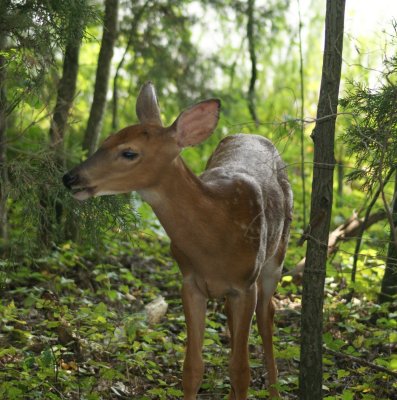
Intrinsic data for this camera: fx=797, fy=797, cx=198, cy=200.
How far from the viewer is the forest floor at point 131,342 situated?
5504 millimetres

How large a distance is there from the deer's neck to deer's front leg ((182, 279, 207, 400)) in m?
0.39

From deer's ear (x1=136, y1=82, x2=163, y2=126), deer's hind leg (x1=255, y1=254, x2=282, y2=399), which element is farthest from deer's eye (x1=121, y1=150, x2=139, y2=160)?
deer's hind leg (x1=255, y1=254, x2=282, y2=399)

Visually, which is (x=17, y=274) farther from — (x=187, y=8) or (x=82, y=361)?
(x=187, y=8)

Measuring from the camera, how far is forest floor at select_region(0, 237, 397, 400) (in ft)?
18.1

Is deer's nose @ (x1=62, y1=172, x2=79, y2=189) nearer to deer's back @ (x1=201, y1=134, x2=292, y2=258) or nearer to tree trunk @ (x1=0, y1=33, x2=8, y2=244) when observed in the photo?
tree trunk @ (x1=0, y1=33, x2=8, y2=244)

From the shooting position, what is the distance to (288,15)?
1332cm

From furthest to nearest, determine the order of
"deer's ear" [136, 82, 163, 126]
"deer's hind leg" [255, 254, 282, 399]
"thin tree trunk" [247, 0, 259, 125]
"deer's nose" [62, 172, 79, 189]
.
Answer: "thin tree trunk" [247, 0, 259, 125] < "deer's hind leg" [255, 254, 282, 399] < "deer's ear" [136, 82, 163, 126] < "deer's nose" [62, 172, 79, 189]

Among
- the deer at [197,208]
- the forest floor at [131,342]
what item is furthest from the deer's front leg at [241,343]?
the forest floor at [131,342]

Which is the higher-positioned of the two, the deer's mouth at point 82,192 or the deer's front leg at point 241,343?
the deer's mouth at point 82,192

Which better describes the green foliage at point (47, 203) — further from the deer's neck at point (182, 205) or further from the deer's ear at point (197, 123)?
the deer's ear at point (197, 123)

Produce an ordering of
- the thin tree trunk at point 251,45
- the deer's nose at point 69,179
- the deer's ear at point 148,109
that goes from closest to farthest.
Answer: the deer's nose at point 69,179 → the deer's ear at point 148,109 → the thin tree trunk at point 251,45

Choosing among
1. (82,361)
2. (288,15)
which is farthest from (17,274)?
(288,15)

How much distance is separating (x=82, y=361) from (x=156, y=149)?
2001 millimetres

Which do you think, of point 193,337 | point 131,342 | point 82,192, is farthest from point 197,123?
point 131,342
